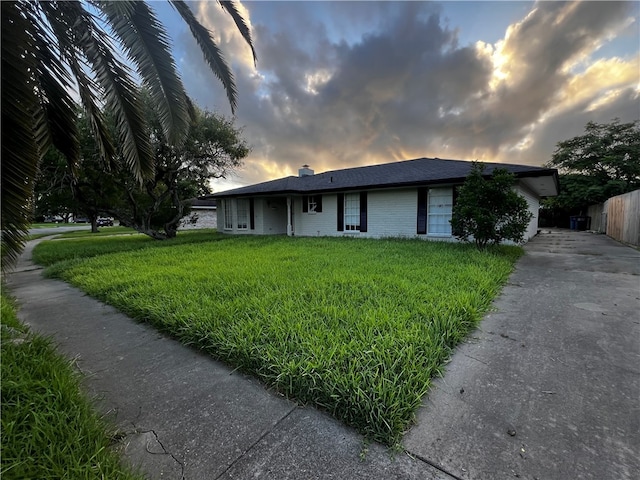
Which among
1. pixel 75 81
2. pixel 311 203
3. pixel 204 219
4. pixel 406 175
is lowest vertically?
pixel 204 219

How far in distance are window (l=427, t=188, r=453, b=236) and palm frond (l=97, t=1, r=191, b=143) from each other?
9.33m

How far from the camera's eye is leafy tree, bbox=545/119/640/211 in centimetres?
2036

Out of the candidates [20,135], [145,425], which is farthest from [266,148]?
[145,425]

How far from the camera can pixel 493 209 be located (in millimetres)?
7797

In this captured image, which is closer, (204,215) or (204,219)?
(204,219)

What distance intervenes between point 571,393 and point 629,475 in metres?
0.74

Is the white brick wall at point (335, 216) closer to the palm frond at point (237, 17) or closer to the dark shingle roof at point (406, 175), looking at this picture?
the dark shingle roof at point (406, 175)

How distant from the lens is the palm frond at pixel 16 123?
6.96 feet

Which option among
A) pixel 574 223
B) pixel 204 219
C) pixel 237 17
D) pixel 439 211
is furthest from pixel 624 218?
pixel 204 219

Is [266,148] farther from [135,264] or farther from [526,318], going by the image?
[526,318]

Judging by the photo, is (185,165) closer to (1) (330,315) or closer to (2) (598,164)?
(1) (330,315)

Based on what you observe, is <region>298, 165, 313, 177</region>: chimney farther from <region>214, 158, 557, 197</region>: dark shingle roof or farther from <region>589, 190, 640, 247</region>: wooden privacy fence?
<region>589, 190, 640, 247</region>: wooden privacy fence

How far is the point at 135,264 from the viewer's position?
7.04 m

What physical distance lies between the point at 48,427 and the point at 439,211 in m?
11.2
